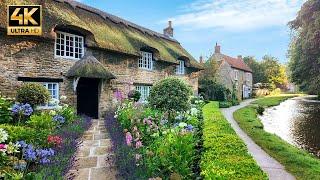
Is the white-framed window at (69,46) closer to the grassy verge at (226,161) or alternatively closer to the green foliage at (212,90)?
the grassy verge at (226,161)

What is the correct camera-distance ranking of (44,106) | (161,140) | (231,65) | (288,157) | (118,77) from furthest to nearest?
(231,65) < (118,77) < (44,106) < (288,157) < (161,140)

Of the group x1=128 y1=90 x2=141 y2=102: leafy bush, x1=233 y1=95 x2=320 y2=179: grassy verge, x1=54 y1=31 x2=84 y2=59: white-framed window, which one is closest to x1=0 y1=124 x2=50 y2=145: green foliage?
x1=233 y1=95 x2=320 y2=179: grassy verge

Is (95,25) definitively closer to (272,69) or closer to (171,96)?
(171,96)

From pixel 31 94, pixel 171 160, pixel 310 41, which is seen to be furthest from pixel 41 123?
pixel 310 41

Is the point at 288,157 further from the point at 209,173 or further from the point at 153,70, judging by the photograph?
the point at 153,70

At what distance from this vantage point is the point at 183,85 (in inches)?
A: 605

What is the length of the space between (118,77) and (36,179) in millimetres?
14600

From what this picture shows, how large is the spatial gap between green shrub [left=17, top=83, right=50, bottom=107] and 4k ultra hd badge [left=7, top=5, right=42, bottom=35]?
2467mm

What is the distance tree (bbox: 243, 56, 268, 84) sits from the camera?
71.8 metres

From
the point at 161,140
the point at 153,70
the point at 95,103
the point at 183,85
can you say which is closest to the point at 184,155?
the point at 161,140

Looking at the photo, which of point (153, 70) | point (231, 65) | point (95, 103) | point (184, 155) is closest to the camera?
point (184, 155)

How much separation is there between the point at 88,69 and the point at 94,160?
850 cm

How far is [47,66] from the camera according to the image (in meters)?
15.2

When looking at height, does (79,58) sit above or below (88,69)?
above
